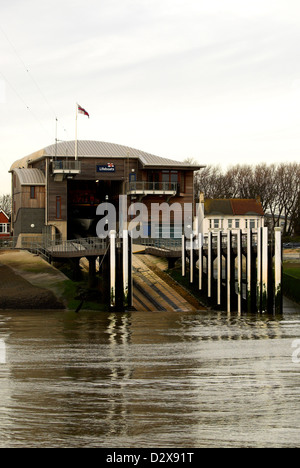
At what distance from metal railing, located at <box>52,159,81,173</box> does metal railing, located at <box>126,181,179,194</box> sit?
5.02m

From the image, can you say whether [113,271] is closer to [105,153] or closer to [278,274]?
[278,274]

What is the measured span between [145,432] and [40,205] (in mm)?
52846

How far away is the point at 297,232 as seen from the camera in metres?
116

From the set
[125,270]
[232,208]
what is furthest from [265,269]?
[232,208]

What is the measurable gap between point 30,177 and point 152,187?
11175mm

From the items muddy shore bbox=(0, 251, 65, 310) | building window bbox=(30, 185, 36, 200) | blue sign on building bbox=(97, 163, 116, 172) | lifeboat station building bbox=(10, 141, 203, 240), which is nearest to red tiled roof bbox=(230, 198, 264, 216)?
lifeboat station building bbox=(10, 141, 203, 240)

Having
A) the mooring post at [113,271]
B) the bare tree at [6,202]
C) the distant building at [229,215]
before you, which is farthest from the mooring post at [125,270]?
the bare tree at [6,202]

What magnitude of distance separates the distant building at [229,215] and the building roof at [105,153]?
112 ft

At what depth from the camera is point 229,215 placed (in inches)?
4050

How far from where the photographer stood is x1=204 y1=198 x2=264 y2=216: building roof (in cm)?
10300

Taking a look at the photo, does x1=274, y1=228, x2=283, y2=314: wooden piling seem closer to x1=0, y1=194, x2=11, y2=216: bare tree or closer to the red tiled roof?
the red tiled roof
